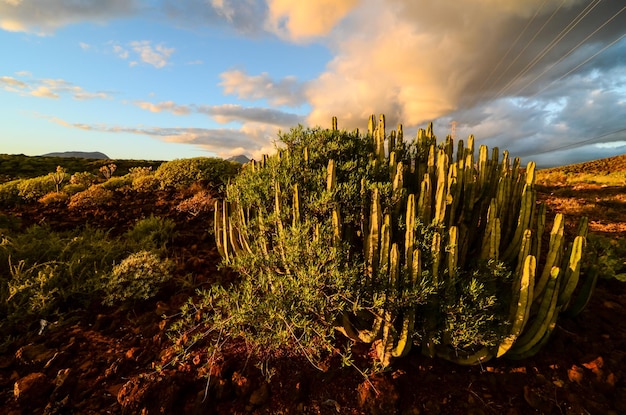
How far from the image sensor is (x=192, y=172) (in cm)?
1175

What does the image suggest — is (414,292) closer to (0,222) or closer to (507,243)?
(507,243)

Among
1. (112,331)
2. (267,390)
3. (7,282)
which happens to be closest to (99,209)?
(7,282)

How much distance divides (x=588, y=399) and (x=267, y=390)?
3122 millimetres

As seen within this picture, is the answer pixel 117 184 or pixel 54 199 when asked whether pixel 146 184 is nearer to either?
pixel 117 184

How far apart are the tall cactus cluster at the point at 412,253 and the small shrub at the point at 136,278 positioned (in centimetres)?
193

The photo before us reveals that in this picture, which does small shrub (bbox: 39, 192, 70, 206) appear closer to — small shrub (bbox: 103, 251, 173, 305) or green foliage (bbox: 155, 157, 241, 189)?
green foliage (bbox: 155, 157, 241, 189)

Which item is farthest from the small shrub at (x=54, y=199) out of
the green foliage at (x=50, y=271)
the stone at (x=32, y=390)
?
the stone at (x=32, y=390)

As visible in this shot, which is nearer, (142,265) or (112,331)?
(112,331)

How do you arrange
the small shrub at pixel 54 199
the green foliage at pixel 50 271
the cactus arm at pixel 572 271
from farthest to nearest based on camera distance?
the small shrub at pixel 54 199, the green foliage at pixel 50 271, the cactus arm at pixel 572 271

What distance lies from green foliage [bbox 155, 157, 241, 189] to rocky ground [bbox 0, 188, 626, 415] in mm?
7434

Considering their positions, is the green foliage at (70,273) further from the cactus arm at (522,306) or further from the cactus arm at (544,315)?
the cactus arm at (544,315)

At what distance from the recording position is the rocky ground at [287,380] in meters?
3.10

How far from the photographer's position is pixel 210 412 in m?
3.13

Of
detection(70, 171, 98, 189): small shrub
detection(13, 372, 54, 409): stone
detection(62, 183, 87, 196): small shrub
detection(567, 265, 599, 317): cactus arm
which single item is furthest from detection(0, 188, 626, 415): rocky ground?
detection(70, 171, 98, 189): small shrub
